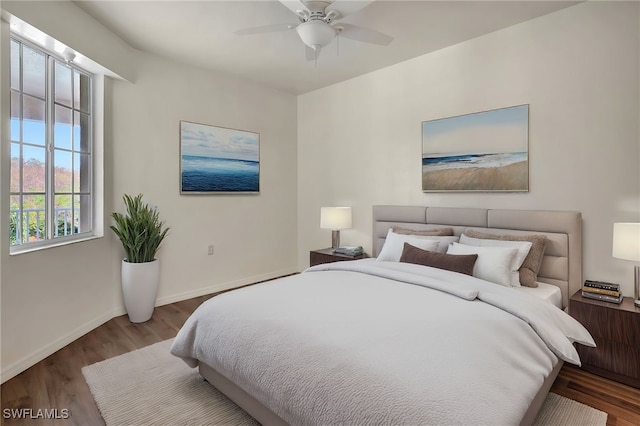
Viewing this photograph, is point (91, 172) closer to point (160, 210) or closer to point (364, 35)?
point (160, 210)

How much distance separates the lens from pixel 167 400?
1.99 m

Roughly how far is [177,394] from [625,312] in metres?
2.78

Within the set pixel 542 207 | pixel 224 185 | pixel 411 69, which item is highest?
pixel 411 69

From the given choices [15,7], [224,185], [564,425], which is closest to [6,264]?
[15,7]

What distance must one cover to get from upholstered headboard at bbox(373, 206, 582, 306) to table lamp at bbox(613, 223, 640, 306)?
0.38 meters

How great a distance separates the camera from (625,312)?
6.92 feet

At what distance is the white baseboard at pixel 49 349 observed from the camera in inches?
86.9

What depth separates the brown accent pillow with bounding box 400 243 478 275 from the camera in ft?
8.34

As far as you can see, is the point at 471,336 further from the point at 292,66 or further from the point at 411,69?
the point at 292,66

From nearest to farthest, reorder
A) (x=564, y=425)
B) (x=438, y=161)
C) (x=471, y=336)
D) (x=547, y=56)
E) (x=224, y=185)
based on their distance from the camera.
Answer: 1. (x=471, y=336)
2. (x=564, y=425)
3. (x=547, y=56)
4. (x=438, y=161)
5. (x=224, y=185)

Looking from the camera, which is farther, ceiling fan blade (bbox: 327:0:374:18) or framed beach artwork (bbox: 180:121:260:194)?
framed beach artwork (bbox: 180:121:260:194)

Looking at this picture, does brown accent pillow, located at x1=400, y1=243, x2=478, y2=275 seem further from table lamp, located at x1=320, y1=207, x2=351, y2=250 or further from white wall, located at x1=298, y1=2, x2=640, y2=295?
table lamp, located at x1=320, y1=207, x2=351, y2=250

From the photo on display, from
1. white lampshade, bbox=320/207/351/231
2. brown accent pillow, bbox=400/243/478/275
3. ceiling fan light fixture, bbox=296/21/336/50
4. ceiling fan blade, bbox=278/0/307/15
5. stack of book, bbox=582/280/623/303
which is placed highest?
ceiling fan blade, bbox=278/0/307/15

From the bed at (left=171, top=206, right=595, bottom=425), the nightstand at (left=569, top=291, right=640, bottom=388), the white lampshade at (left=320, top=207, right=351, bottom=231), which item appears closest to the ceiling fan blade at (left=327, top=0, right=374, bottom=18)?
the bed at (left=171, top=206, right=595, bottom=425)
